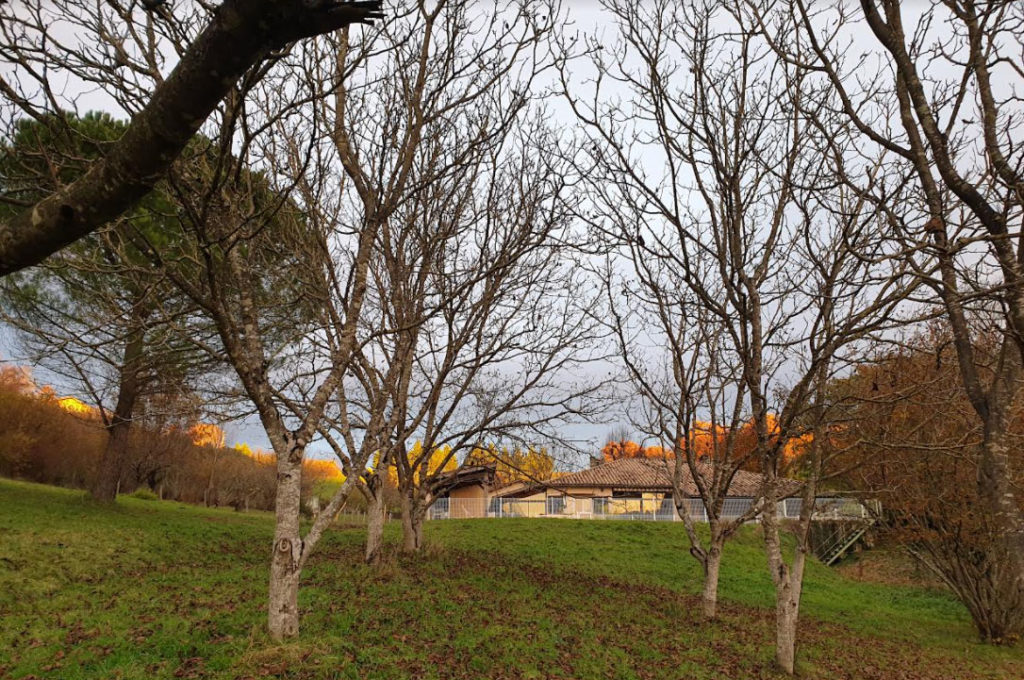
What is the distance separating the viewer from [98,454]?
1059 inches

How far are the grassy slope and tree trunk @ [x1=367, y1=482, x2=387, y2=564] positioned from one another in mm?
634

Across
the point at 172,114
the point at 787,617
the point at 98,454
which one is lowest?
the point at 787,617

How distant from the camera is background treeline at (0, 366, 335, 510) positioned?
80.6ft

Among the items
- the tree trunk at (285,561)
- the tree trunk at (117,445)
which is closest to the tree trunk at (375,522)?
the tree trunk at (285,561)

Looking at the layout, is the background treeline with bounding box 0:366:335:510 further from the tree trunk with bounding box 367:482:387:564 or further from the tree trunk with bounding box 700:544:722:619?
the tree trunk with bounding box 700:544:722:619

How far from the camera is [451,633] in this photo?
23.7ft

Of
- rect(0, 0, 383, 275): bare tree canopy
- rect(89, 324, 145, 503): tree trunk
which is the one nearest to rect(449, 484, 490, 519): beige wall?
rect(89, 324, 145, 503): tree trunk

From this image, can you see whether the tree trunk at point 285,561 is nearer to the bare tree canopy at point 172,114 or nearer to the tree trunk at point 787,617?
the bare tree canopy at point 172,114

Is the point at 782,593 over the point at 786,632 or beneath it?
over

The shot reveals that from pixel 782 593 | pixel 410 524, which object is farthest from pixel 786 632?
pixel 410 524

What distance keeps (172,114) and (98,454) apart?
30845 mm

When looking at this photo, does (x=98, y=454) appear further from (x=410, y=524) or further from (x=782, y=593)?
(x=782, y=593)

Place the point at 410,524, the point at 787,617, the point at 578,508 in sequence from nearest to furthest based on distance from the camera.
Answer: the point at 787,617 → the point at 410,524 → the point at 578,508

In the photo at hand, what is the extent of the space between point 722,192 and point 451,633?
601 cm
